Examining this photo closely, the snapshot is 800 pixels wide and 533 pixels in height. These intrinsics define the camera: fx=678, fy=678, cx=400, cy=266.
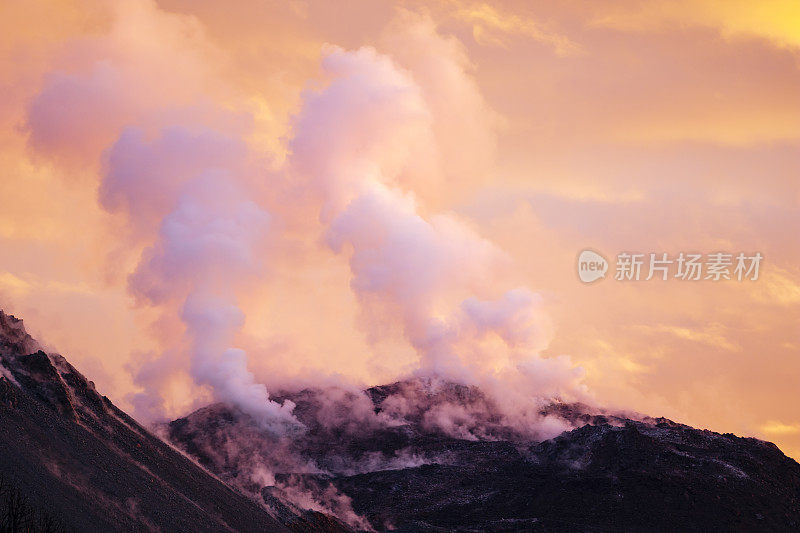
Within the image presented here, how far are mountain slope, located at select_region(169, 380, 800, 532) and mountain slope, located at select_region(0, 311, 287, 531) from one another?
20.2m

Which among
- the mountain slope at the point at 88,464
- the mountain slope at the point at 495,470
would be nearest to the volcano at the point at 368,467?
the mountain slope at the point at 88,464

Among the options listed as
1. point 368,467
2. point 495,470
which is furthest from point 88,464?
point 368,467

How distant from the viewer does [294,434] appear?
468 ft

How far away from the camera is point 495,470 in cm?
11869

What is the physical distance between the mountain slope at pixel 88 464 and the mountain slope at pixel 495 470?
794 inches

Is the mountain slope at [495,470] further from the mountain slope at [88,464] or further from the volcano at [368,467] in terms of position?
the mountain slope at [88,464]

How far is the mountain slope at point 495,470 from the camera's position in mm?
91375

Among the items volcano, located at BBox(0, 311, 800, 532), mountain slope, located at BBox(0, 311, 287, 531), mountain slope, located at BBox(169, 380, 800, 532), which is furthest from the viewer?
mountain slope, located at BBox(169, 380, 800, 532)

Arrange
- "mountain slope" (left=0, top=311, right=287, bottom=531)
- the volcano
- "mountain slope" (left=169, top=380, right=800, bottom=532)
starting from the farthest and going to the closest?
"mountain slope" (left=169, top=380, right=800, bottom=532), the volcano, "mountain slope" (left=0, top=311, right=287, bottom=531)

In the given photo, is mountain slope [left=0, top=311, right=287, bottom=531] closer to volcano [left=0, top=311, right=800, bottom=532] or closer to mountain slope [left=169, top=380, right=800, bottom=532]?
volcano [left=0, top=311, right=800, bottom=532]

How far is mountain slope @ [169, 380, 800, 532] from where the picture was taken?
9138 centimetres

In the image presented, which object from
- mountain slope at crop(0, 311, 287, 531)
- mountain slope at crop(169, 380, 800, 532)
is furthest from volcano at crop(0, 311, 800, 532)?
mountain slope at crop(169, 380, 800, 532)

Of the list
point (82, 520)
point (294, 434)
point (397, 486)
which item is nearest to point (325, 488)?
point (397, 486)

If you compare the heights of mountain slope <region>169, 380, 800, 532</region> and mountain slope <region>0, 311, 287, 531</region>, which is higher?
mountain slope <region>169, 380, 800, 532</region>
